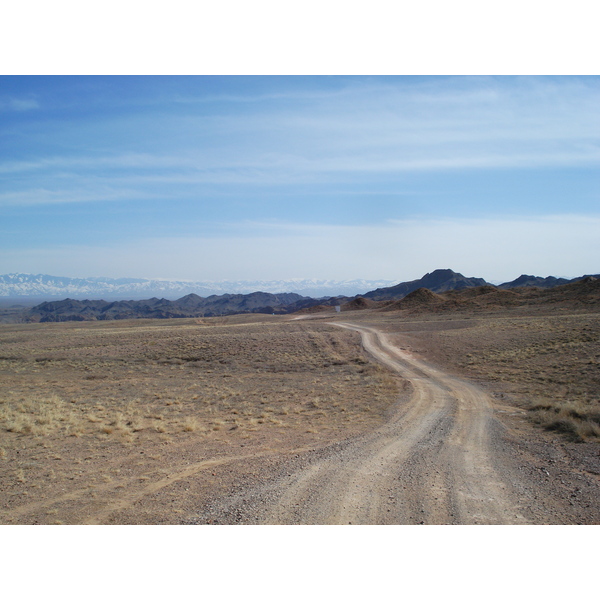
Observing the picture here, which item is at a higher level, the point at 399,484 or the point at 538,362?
the point at 538,362

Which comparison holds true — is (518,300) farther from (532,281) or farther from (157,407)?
Result: (532,281)

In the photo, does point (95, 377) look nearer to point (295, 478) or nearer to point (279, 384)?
point (279, 384)

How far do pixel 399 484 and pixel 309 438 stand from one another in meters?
4.72

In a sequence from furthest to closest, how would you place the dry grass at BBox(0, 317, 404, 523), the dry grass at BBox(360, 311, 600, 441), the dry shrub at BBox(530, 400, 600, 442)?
the dry grass at BBox(360, 311, 600, 441), the dry shrub at BBox(530, 400, 600, 442), the dry grass at BBox(0, 317, 404, 523)

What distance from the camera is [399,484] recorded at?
8.57m

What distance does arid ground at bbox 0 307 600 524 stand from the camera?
7.73 metres

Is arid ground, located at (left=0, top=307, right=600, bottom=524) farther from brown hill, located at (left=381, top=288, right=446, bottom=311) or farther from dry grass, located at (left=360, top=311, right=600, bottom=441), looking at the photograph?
brown hill, located at (left=381, top=288, right=446, bottom=311)

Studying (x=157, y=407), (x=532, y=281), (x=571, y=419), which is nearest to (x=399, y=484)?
(x=571, y=419)

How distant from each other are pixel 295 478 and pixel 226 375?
1682 centimetres

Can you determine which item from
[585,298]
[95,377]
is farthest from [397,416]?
[585,298]

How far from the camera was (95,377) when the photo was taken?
24344 millimetres

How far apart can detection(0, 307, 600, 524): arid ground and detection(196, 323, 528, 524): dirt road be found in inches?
1.7

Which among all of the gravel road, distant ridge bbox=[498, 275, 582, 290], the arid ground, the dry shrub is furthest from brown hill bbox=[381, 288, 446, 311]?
distant ridge bbox=[498, 275, 582, 290]

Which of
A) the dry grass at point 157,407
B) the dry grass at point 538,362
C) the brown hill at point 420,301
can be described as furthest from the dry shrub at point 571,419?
the brown hill at point 420,301
